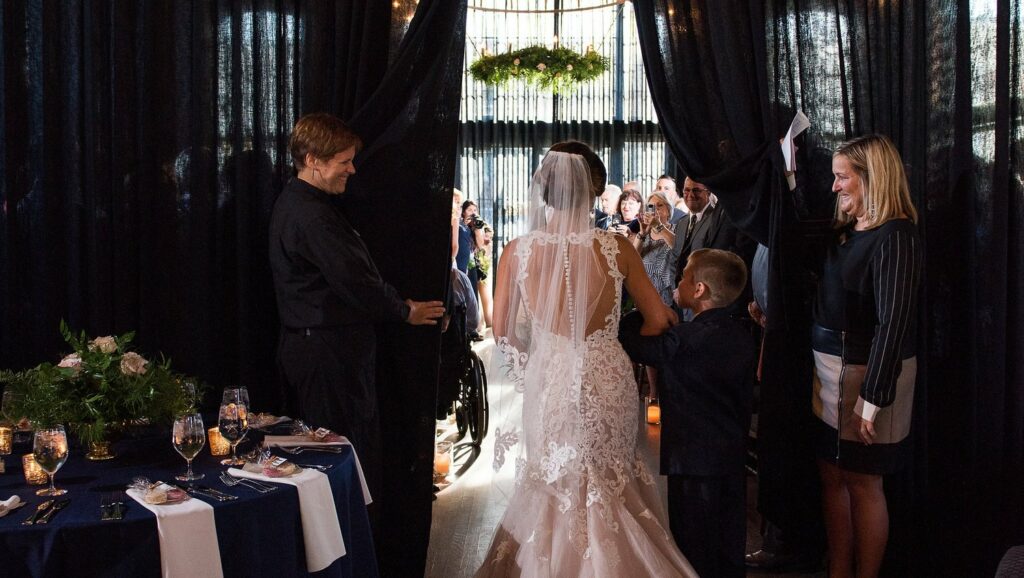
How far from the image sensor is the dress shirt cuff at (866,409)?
117 inches

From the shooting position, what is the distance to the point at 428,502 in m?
3.68

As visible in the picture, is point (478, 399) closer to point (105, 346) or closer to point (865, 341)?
point (865, 341)

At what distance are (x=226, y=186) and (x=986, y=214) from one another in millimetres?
2946

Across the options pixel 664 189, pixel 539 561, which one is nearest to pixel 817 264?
pixel 539 561

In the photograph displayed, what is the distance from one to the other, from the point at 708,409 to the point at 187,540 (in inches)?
66.8

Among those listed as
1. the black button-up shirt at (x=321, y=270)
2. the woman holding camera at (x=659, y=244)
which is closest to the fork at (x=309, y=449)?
the black button-up shirt at (x=321, y=270)

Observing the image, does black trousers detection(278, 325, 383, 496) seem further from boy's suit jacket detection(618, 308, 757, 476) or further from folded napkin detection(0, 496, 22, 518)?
folded napkin detection(0, 496, 22, 518)

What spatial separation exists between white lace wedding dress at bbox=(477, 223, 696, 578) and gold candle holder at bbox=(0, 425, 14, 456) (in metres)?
1.54

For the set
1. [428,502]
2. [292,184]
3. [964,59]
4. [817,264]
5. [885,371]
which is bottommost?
[428,502]

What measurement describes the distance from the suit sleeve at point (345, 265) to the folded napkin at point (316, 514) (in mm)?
940

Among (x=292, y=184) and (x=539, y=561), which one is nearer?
(x=539, y=561)

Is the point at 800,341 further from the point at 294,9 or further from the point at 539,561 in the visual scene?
the point at 294,9

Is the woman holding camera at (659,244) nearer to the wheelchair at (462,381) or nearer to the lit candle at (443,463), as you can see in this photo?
the wheelchair at (462,381)

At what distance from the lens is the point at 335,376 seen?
3.21m
